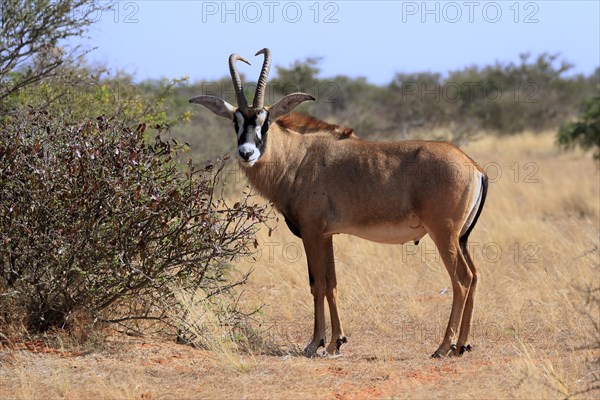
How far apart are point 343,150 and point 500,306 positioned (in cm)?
293

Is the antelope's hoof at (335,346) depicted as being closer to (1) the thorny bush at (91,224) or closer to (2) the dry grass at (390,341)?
(2) the dry grass at (390,341)

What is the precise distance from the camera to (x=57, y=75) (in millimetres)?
11469

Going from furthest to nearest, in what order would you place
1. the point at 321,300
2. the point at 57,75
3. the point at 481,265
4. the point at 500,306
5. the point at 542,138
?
the point at 542,138 → the point at 481,265 → the point at 57,75 → the point at 500,306 → the point at 321,300

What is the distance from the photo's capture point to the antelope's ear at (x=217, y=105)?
9234 mm

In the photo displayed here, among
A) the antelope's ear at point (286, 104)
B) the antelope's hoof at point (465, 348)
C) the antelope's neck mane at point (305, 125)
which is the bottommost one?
the antelope's hoof at point (465, 348)

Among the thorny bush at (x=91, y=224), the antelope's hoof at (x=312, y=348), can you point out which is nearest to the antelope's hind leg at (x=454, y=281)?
the antelope's hoof at (x=312, y=348)

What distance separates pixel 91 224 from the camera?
8016 millimetres

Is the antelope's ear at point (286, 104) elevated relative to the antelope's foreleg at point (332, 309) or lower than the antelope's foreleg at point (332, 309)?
elevated

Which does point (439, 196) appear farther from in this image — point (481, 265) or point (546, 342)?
point (481, 265)

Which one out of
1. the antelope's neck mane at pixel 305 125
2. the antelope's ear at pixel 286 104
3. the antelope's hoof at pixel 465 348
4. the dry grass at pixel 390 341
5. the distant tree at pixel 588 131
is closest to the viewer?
→ the dry grass at pixel 390 341

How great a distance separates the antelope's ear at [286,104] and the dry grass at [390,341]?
221cm

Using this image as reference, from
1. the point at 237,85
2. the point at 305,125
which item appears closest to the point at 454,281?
the point at 305,125

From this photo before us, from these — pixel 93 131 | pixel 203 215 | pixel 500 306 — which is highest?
pixel 93 131

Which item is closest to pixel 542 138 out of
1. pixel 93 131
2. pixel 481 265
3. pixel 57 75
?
pixel 481 265
